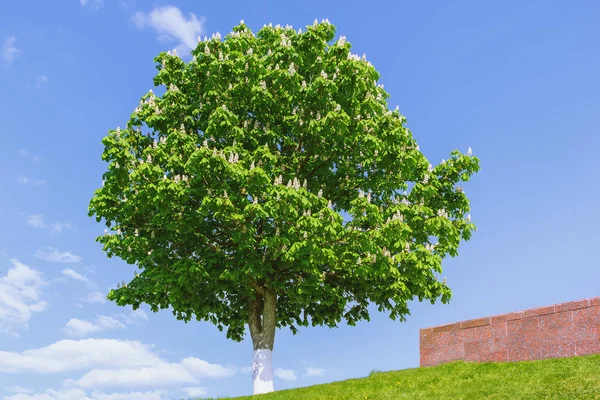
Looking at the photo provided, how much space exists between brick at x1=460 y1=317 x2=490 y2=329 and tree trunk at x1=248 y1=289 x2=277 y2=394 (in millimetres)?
7801

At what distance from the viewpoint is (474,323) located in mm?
25406

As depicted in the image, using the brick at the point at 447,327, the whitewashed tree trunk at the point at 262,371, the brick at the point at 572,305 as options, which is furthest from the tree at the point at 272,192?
the brick at the point at 572,305

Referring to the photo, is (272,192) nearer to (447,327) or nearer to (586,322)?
(447,327)

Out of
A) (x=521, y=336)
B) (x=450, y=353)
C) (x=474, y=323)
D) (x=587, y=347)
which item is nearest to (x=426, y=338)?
(x=450, y=353)

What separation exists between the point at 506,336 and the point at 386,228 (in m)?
7.18

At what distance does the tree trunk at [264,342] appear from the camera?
24.8 metres

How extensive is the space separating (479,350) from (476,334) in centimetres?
64

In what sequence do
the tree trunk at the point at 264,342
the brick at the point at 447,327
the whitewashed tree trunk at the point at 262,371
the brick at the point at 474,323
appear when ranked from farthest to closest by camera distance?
the brick at the point at 447,327
the brick at the point at 474,323
the tree trunk at the point at 264,342
the whitewashed tree trunk at the point at 262,371

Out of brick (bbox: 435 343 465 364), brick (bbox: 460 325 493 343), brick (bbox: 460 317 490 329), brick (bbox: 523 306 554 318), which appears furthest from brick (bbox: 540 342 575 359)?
brick (bbox: 435 343 465 364)

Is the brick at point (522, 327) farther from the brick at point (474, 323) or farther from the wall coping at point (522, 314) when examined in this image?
the brick at point (474, 323)

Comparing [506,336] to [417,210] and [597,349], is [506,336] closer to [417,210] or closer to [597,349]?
[597,349]

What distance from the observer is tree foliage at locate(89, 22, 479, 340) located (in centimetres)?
2158

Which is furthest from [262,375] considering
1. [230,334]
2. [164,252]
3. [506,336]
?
[506,336]

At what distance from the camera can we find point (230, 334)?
93.1ft
